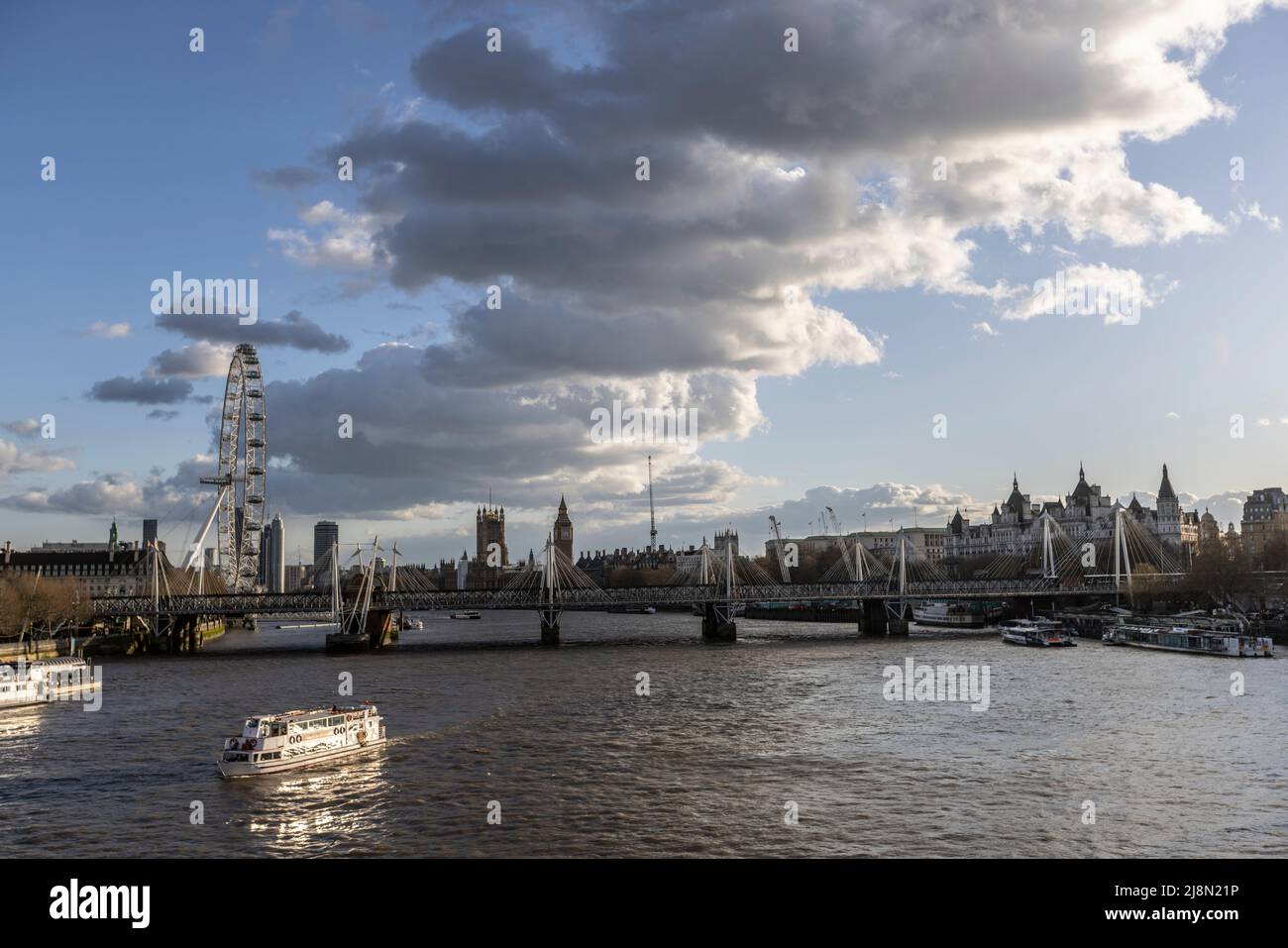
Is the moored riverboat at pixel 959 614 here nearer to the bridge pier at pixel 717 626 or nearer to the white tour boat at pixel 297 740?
the bridge pier at pixel 717 626

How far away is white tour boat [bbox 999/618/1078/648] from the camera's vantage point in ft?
325

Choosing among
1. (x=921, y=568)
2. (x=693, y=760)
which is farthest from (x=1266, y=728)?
(x=921, y=568)

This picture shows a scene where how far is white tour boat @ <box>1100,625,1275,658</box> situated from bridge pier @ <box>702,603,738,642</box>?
138ft

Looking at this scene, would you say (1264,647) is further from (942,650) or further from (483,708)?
(483,708)

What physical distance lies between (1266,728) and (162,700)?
62536 millimetres

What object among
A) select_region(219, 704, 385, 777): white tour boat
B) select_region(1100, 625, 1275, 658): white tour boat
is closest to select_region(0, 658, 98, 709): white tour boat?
select_region(219, 704, 385, 777): white tour boat

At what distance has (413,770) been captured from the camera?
4016 cm

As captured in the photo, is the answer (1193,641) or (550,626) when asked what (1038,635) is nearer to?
(1193,641)

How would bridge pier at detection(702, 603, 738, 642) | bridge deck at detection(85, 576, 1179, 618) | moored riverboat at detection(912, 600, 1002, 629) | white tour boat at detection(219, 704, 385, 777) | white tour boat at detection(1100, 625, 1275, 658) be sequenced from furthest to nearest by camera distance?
moored riverboat at detection(912, 600, 1002, 629), bridge pier at detection(702, 603, 738, 642), bridge deck at detection(85, 576, 1179, 618), white tour boat at detection(1100, 625, 1275, 658), white tour boat at detection(219, 704, 385, 777)

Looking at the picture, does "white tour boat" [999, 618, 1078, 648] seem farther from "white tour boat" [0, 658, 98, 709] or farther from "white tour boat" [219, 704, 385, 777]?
"white tour boat" [0, 658, 98, 709]

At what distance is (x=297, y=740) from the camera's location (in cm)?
4203

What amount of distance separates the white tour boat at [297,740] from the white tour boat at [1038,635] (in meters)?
74.5

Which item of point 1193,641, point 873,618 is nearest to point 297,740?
point 1193,641
